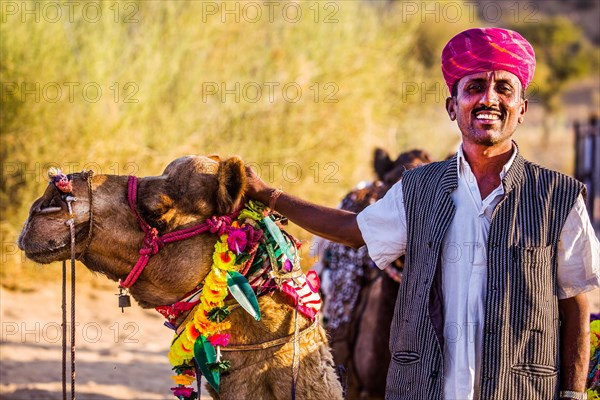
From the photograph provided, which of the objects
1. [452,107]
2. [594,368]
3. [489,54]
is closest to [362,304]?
[594,368]

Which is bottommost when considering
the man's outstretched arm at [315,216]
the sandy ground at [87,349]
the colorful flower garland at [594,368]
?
the sandy ground at [87,349]

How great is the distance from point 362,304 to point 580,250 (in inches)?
122

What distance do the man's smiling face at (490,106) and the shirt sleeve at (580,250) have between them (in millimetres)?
355

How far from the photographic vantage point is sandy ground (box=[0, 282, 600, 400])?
7.25 metres

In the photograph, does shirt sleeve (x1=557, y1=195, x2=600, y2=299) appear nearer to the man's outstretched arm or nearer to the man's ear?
the man's ear

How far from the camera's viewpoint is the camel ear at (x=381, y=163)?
688 cm

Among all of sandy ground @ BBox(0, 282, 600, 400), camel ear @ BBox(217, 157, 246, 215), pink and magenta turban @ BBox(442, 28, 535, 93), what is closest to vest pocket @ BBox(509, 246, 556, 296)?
pink and magenta turban @ BBox(442, 28, 535, 93)

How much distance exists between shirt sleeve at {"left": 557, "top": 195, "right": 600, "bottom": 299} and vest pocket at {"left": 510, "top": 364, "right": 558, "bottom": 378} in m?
0.29

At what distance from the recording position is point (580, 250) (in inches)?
113

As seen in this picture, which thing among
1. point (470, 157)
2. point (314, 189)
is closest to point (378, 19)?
point (314, 189)

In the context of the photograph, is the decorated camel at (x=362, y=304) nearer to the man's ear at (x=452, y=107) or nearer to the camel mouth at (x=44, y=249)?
the man's ear at (x=452, y=107)

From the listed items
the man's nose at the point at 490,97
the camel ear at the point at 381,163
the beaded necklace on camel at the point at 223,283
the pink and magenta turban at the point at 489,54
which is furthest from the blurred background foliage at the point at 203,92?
the man's nose at the point at 490,97

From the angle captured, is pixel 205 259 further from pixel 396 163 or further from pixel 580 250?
pixel 396 163

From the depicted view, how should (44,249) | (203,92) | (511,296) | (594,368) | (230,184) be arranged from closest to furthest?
(511,296) → (44,249) → (230,184) → (594,368) → (203,92)
